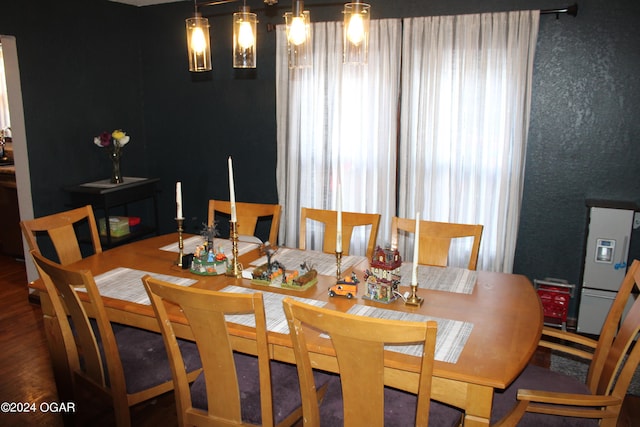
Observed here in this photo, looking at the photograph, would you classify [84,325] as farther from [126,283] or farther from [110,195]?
[110,195]

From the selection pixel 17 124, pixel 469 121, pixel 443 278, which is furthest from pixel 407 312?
pixel 17 124

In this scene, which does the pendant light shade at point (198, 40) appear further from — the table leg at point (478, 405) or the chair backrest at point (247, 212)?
the table leg at point (478, 405)

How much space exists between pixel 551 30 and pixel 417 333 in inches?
112

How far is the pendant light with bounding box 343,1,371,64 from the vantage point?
6.47ft

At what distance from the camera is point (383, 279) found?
7.02ft

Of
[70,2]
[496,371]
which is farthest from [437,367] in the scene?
[70,2]

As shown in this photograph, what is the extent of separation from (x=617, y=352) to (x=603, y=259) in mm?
1617

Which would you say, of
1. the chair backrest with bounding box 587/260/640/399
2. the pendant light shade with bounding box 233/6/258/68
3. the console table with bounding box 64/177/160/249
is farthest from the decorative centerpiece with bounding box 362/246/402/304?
the console table with bounding box 64/177/160/249

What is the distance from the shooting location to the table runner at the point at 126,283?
2.19 m

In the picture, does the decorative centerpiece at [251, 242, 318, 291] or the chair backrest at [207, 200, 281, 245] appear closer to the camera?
the decorative centerpiece at [251, 242, 318, 291]

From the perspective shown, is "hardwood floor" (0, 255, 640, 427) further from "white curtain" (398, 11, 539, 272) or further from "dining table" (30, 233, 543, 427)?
"white curtain" (398, 11, 539, 272)

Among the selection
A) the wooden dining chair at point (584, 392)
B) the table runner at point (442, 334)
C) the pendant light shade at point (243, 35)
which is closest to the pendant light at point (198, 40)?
the pendant light shade at point (243, 35)

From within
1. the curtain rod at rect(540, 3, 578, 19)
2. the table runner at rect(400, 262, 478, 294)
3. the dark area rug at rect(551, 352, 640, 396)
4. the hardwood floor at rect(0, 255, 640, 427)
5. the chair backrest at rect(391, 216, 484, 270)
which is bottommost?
the dark area rug at rect(551, 352, 640, 396)

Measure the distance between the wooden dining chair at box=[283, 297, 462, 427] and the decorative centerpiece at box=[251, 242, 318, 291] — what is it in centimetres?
45
